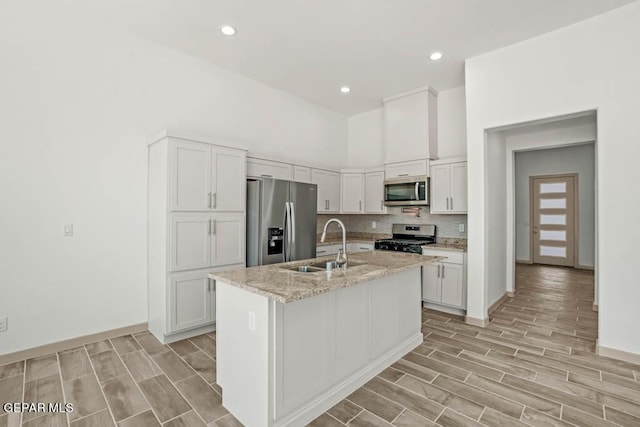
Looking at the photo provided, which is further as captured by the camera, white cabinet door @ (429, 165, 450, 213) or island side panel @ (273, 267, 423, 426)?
white cabinet door @ (429, 165, 450, 213)

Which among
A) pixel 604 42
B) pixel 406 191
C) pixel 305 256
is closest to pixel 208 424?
pixel 305 256

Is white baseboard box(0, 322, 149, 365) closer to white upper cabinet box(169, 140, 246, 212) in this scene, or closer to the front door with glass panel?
white upper cabinet box(169, 140, 246, 212)

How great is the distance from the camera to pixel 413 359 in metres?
2.86

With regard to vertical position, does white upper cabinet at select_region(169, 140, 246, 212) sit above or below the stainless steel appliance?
above

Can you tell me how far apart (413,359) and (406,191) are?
2.63m

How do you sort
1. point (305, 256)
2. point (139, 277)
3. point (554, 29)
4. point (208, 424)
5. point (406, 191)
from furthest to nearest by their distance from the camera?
1. point (406, 191)
2. point (305, 256)
3. point (139, 277)
4. point (554, 29)
5. point (208, 424)

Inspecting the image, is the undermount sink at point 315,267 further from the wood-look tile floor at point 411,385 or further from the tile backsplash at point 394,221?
the tile backsplash at point 394,221

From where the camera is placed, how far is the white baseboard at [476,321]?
371 cm

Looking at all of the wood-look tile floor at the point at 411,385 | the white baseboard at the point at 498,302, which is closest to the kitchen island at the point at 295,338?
the wood-look tile floor at the point at 411,385

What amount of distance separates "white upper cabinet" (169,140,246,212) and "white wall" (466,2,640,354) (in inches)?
129

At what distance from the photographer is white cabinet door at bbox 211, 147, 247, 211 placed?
11.6 feet

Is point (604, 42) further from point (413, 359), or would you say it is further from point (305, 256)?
point (305, 256)

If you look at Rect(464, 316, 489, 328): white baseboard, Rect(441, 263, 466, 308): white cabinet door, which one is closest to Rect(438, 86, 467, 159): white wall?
Rect(441, 263, 466, 308): white cabinet door

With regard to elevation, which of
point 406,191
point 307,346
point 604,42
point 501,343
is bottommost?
point 501,343
